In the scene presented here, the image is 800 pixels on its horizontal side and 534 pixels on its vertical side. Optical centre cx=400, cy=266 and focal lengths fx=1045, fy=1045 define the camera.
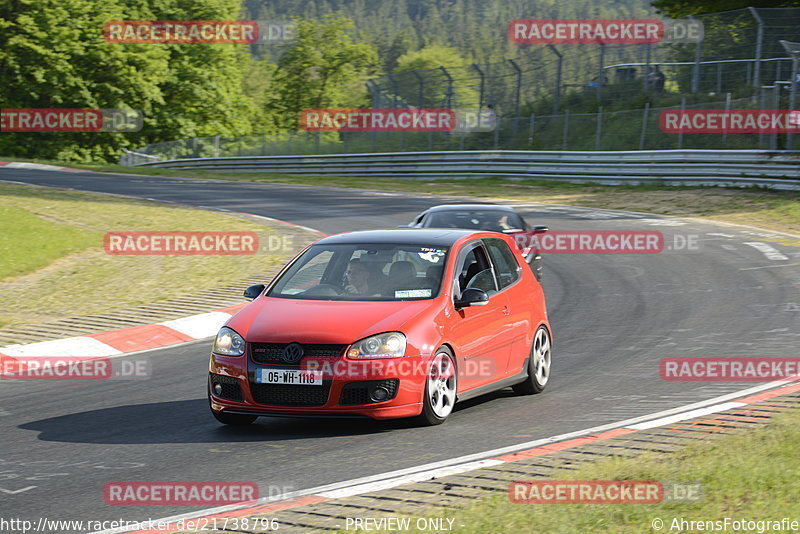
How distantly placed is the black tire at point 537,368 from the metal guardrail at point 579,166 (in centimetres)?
2084

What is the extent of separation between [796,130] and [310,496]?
2592 cm

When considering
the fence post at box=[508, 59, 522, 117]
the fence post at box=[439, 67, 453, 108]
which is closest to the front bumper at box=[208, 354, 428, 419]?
the fence post at box=[508, 59, 522, 117]

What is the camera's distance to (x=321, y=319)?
766cm

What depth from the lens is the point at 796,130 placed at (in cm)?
2862

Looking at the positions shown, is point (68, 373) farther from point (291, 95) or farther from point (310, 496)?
point (291, 95)

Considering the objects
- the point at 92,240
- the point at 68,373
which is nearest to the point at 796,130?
the point at 92,240

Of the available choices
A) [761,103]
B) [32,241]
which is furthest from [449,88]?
[32,241]

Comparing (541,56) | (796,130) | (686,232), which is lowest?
(686,232)

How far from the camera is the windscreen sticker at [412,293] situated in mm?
8137

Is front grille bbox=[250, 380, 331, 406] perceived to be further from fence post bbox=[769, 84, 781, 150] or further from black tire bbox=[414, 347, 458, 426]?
fence post bbox=[769, 84, 781, 150]

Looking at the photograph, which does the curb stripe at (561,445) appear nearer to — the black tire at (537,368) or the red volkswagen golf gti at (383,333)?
the red volkswagen golf gti at (383,333)

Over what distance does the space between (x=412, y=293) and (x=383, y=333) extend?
73 cm

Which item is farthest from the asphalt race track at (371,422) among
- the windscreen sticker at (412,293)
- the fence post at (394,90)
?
the fence post at (394,90)

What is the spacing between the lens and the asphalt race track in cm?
646
